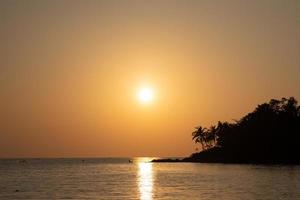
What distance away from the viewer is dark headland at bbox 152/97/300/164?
577ft

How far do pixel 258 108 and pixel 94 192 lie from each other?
12647 centimetres

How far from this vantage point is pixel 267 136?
7062 inches

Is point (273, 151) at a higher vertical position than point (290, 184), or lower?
higher

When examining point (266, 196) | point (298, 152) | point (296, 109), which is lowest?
point (266, 196)

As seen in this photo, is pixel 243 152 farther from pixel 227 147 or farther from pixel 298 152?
pixel 298 152

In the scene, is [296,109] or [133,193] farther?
[296,109]

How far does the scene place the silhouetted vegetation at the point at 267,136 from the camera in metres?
176

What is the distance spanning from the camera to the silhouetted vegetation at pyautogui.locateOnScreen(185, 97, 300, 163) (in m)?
176

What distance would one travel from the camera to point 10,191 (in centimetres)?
7275

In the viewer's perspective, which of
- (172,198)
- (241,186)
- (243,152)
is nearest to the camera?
(172,198)

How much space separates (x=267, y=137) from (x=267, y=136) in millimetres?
358

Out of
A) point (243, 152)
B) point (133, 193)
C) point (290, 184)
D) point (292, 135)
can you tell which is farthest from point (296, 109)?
point (133, 193)

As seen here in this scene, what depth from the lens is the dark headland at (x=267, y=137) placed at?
577 ft

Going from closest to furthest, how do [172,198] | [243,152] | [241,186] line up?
[172,198] < [241,186] < [243,152]
